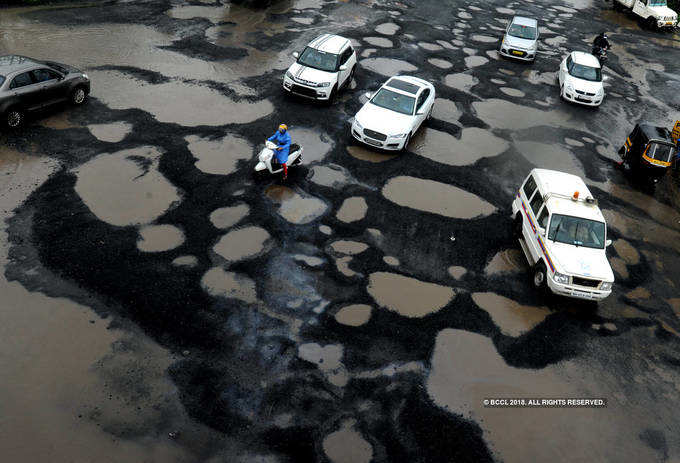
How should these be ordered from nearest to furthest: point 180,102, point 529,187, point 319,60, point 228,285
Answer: point 228,285
point 529,187
point 180,102
point 319,60

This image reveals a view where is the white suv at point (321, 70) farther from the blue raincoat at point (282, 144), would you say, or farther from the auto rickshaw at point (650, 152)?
the auto rickshaw at point (650, 152)

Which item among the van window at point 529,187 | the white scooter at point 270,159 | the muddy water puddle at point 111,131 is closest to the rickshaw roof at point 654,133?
the van window at point 529,187

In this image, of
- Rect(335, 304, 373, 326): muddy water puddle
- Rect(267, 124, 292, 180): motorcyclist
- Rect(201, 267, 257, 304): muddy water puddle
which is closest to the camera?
Rect(335, 304, 373, 326): muddy water puddle

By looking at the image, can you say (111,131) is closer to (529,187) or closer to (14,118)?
(14,118)

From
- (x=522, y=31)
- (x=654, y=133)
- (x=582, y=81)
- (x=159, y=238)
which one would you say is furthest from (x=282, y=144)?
(x=522, y=31)

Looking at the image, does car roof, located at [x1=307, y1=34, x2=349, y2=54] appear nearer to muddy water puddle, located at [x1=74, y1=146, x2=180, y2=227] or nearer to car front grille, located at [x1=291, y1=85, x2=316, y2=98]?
car front grille, located at [x1=291, y1=85, x2=316, y2=98]

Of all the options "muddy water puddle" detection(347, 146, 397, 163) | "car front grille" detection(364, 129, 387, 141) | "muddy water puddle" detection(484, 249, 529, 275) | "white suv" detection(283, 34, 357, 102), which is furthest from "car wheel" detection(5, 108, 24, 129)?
"muddy water puddle" detection(484, 249, 529, 275)
